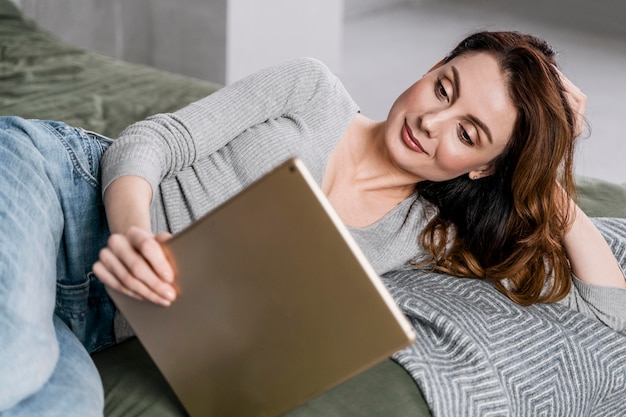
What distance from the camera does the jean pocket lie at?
4.55 ft

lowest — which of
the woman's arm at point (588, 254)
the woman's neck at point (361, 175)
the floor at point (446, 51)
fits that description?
the floor at point (446, 51)

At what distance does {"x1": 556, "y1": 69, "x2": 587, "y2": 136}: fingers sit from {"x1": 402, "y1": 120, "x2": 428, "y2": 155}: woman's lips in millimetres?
278

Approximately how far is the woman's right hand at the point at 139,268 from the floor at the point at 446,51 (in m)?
2.42

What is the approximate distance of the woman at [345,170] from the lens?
1.32m

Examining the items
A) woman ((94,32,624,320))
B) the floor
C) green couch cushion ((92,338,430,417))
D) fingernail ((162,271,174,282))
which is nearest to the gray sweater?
woman ((94,32,624,320))

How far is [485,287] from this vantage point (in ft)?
5.28

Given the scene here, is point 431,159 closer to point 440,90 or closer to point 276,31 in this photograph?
point 440,90

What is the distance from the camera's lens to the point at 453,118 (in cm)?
149

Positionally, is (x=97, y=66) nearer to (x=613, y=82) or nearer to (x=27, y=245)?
(x=27, y=245)

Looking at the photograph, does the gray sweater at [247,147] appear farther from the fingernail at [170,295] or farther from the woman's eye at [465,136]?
the fingernail at [170,295]

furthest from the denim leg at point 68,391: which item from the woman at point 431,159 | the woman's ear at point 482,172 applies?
the woman's ear at point 482,172

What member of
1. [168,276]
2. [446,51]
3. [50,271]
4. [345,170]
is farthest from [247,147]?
[446,51]

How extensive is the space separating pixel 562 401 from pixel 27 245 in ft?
2.87

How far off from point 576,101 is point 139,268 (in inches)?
36.8
